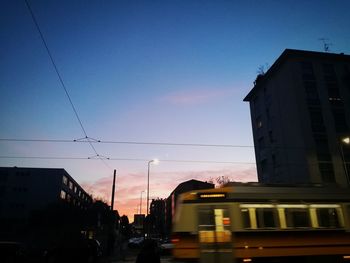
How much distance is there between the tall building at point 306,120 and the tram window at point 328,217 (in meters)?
21.2

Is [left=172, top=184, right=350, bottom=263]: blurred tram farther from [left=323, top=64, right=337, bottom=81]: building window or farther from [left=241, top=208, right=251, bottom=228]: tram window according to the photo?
[left=323, top=64, right=337, bottom=81]: building window

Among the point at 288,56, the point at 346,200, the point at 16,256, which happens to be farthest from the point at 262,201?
the point at 288,56

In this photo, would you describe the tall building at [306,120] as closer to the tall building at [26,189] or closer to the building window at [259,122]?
the building window at [259,122]

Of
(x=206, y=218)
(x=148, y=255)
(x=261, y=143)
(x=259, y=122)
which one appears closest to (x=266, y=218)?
(x=206, y=218)

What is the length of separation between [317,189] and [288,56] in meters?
29.4

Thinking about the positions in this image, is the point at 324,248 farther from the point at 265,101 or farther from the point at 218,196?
the point at 265,101

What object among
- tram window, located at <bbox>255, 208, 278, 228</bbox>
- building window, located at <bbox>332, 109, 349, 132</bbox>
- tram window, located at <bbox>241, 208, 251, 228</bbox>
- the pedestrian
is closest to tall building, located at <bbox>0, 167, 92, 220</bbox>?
building window, located at <bbox>332, 109, 349, 132</bbox>

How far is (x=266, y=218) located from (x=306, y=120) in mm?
26799

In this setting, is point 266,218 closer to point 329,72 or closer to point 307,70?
point 307,70

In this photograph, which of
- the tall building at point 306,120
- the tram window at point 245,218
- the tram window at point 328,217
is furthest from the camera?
the tall building at point 306,120

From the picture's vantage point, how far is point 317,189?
14.8 meters

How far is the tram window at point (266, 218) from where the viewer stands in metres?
13.6

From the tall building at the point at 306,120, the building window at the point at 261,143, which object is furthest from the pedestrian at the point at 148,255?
the building window at the point at 261,143

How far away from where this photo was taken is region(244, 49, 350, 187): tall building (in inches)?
1417
